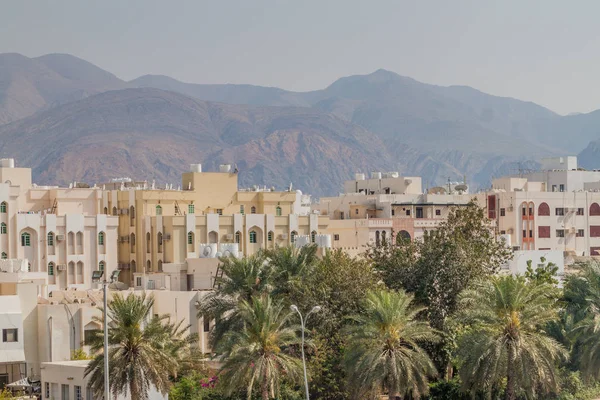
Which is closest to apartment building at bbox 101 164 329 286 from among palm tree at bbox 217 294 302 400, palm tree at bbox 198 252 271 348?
palm tree at bbox 198 252 271 348

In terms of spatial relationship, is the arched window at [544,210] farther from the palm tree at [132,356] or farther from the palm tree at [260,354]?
the palm tree at [132,356]

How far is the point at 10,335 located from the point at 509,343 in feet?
84.4

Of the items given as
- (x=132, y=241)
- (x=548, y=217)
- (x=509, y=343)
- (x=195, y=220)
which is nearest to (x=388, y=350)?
(x=509, y=343)

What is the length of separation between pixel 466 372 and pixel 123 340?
13.8m

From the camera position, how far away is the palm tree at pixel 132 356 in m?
49.9

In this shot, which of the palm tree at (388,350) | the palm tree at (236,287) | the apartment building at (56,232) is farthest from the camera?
the apartment building at (56,232)

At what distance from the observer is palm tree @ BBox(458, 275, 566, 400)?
50.3 metres

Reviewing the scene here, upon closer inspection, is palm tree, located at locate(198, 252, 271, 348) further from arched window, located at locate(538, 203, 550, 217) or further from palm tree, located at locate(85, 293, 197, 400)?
arched window, located at locate(538, 203, 550, 217)

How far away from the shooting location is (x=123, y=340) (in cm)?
5084

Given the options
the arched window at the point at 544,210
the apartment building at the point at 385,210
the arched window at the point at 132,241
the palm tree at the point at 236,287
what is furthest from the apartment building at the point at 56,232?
the arched window at the point at 544,210

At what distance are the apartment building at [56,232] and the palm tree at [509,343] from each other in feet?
132

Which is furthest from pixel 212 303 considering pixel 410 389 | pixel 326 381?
pixel 410 389

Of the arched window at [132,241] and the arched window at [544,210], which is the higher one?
the arched window at [544,210]

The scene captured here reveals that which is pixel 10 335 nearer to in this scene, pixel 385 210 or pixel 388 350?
pixel 388 350
